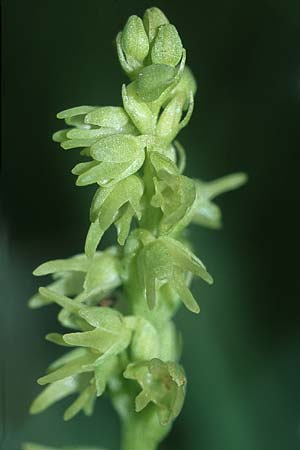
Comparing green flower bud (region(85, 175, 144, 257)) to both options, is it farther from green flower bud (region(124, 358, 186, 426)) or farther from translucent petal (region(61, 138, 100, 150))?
green flower bud (region(124, 358, 186, 426))

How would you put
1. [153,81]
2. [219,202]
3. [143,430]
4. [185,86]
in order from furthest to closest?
[219,202] → [143,430] → [185,86] → [153,81]

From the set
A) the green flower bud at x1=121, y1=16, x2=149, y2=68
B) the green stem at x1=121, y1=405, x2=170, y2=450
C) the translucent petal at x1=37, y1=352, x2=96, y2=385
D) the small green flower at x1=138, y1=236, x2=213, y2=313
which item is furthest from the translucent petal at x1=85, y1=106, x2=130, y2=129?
the green stem at x1=121, y1=405, x2=170, y2=450

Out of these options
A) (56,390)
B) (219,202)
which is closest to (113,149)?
(56,390)

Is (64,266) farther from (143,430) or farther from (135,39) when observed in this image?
(135,39)

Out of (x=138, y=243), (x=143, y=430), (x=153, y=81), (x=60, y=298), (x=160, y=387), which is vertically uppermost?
(x=153, y=81)

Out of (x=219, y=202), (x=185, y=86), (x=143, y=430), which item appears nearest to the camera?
(x=185, y=86)
